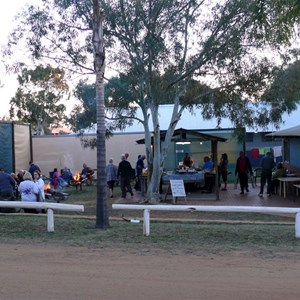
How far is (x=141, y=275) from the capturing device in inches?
273

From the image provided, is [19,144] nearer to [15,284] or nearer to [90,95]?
[90,95]

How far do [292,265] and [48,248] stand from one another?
13.0 ft

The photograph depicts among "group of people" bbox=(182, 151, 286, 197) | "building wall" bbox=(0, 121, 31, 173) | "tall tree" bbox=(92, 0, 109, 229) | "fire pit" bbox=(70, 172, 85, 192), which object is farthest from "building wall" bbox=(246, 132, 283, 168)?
"tall tree" bbox=(92, 0, 109, 229)

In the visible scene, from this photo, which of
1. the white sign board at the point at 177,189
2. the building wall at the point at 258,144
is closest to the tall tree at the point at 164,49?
the white sign board at the point at 177,189

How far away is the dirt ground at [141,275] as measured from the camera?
19.9 feet

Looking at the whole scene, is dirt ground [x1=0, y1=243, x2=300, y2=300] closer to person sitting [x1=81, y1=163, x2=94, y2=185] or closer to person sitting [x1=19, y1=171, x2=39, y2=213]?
person sitting [x1=19, y1=171, x2=39, y2=213]

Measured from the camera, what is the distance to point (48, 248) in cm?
896

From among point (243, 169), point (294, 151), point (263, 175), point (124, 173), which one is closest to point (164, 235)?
point (124, 173)

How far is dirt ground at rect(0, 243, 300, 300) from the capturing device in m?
6.07

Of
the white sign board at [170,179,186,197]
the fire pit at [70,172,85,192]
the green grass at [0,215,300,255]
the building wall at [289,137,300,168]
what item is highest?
the building wall at [289,137,300,168]

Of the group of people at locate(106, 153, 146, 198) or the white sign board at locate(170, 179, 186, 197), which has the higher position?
the group of people at locate(106, 153, 146, 198)

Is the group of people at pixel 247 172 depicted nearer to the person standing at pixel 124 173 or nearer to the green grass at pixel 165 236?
the person standing at pixel 124 173

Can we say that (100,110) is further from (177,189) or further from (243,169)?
(243,169)

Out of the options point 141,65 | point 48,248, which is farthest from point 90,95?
point 48,248
